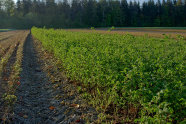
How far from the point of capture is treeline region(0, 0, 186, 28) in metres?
69.5

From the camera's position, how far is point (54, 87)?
6.17 m

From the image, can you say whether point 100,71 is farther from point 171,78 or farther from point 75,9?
point 75,9

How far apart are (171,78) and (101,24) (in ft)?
232

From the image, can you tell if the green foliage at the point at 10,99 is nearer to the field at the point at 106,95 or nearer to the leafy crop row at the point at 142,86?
the field at the point at 106,95

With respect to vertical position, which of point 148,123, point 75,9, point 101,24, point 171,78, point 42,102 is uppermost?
point 75,9

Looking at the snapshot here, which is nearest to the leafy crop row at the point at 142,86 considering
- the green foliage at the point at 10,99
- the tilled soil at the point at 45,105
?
the tilled soil at the point at 45,105

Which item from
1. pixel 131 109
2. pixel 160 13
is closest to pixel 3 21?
pixel 160 13

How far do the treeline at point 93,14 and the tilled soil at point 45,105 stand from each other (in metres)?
65.7

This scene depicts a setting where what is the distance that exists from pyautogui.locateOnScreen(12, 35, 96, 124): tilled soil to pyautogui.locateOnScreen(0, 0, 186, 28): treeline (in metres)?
65.7

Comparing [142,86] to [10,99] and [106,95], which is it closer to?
[106,95]

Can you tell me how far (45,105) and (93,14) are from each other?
71809mm

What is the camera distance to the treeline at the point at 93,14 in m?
69.5

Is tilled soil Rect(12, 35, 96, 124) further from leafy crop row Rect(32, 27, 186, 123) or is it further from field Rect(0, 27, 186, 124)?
leafy crop row Rect(32, 27, 186, 123)

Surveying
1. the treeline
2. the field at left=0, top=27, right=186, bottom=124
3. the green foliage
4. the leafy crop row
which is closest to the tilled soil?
the field at left=0, top=27, right=186, bottom=124
